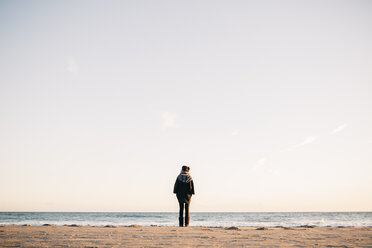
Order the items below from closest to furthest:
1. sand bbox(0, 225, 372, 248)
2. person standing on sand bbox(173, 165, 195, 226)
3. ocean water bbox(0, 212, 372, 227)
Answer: sand bbox(0, 225, 372, 248), person standing on sand bbox(173, 165, 195, 226), ocean water bbox(0, 212, 372, 227)

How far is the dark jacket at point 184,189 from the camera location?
9758mm

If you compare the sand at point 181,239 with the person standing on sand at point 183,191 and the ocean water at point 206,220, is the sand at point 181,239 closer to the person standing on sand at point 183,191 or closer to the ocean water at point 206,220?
the person standing on sand at point 183,191

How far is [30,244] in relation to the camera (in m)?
4.62

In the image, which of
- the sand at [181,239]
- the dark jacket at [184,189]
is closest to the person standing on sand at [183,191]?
the dark jacket at [184,189]

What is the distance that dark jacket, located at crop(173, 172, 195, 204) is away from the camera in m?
9.76

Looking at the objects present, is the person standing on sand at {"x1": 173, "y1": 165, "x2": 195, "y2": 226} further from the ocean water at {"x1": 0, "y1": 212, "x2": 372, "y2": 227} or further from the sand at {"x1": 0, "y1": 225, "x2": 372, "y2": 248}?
the ocean water at {"x1": 0, "y1": 212, "x2": 372, "y2": 227}

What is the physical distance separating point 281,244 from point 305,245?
40 centimetres

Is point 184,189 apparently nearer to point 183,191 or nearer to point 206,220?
point 183,191

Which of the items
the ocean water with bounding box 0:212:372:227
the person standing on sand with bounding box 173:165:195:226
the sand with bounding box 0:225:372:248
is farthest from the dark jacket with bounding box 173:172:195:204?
the ocean water with bounding box 0:212:372:227

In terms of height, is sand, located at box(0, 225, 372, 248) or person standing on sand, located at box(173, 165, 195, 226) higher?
person standing on sand, located at box(173, 165, 195, 226)

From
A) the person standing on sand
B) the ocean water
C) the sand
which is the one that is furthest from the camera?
the ocean water

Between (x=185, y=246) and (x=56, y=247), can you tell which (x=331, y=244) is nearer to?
(x=185, y=246)

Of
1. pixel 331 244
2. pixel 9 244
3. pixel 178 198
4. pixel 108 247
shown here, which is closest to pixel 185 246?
pixel 108 247

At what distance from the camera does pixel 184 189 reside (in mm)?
9766
